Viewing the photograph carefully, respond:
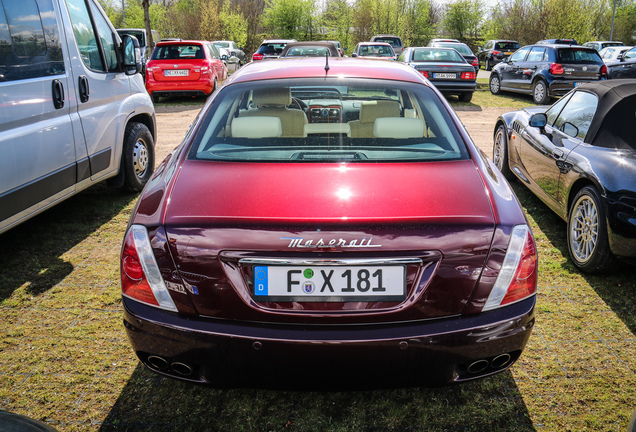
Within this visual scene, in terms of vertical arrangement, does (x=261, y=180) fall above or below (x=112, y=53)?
below

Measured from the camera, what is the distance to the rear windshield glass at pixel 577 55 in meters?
14.2

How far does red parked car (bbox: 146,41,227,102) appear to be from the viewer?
46.5ft

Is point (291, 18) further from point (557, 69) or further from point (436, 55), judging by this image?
point (557, 69)

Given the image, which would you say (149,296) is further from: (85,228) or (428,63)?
(428,63)

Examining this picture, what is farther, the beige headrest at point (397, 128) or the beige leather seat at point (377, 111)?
the beige leather seat at point (377, 111)

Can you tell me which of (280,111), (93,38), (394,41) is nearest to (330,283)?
(280,111)

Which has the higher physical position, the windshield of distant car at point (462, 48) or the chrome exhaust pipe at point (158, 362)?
the windshield of distant car at point (462, 48)

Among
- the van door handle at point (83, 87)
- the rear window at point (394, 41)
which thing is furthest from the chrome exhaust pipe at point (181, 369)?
the rear window at point (394, 41)

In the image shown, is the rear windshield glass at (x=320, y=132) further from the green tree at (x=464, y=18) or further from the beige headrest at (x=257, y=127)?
the green tree at (x=464, y=18)

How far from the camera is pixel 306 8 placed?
40406 mm

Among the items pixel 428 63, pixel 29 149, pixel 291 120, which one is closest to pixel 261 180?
pixel 291 120

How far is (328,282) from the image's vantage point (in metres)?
1.98

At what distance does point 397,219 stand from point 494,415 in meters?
1.14

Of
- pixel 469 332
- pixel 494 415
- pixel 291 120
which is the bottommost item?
pixel 494 415
